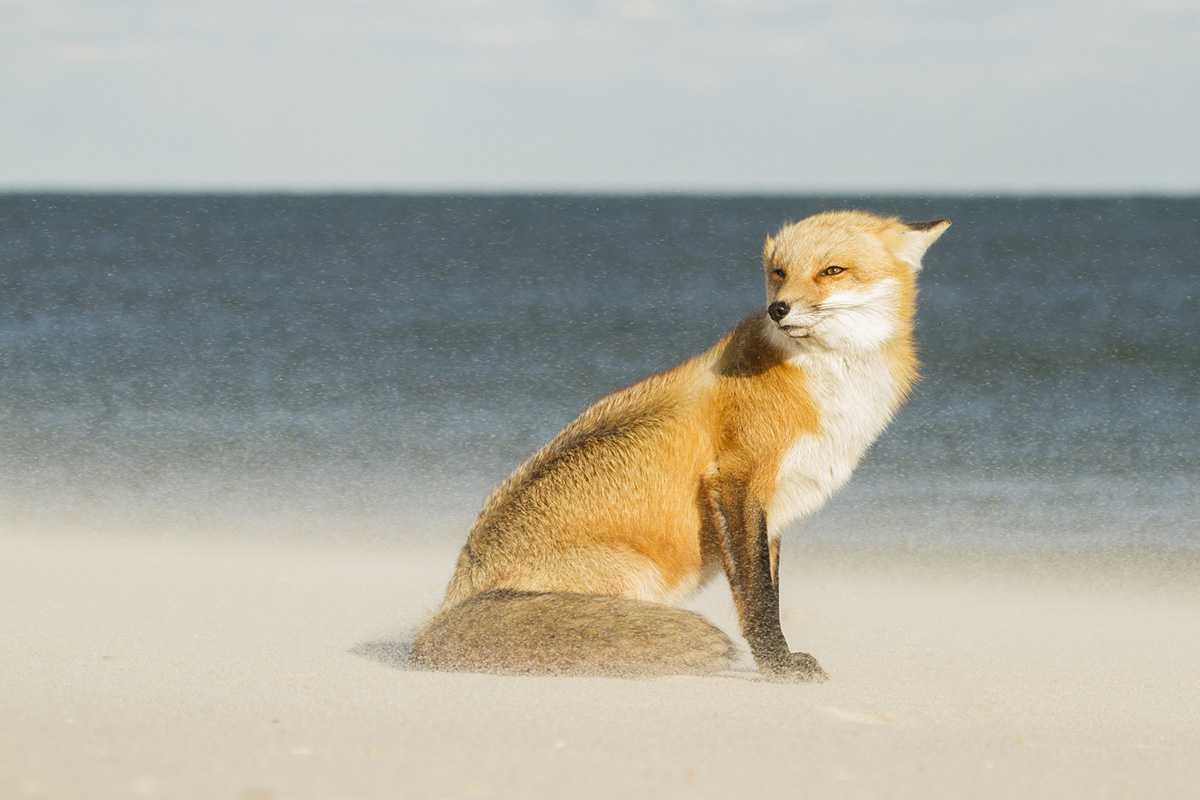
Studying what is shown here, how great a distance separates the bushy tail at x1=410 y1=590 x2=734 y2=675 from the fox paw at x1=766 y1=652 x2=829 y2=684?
0.57 meters

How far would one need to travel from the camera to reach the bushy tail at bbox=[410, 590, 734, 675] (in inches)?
262

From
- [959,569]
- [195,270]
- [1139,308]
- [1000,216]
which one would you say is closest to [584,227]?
[1000,216]

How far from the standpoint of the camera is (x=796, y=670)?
23.6 ft

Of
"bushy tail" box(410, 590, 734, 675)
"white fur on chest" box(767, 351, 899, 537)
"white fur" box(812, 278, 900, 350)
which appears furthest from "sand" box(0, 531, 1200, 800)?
"white fur" box(812, 278, 900, 350)

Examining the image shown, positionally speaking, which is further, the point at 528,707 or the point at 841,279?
the point at 841,279

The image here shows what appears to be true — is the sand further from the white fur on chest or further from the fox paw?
the white fur on chest

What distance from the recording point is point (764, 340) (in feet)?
23.6

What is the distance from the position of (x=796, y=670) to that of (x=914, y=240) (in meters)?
1.97

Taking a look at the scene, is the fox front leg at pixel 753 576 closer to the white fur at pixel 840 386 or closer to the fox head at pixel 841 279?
the white fur at pixel 840 386

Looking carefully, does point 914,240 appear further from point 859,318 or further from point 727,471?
point 727,471

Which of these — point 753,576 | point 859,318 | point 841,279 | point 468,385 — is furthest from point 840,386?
point 468,385

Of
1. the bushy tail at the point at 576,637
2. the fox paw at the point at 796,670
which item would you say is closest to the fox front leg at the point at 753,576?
the fox paw at the point at 796,670

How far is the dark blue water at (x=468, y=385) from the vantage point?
561 inches

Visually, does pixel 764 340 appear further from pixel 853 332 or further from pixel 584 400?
pixel 584 400
